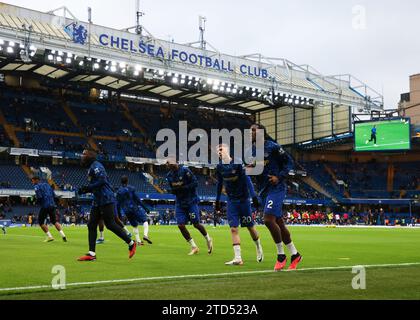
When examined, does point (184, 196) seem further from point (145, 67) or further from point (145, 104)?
point (145, 104)

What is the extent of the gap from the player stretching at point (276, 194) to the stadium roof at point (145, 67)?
3552 centimetres

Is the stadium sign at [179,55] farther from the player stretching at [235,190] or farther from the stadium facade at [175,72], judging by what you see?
the player stretching at [235,190]

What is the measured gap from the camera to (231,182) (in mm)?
12289

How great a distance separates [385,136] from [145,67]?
97.7ft

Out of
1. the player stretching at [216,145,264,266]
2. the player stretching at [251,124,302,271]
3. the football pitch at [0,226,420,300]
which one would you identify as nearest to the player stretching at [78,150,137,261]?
the football pitch at [0,226,420,300]

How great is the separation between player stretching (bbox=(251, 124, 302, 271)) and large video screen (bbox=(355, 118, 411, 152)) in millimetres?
55544

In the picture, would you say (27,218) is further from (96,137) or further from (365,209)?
(365,209)

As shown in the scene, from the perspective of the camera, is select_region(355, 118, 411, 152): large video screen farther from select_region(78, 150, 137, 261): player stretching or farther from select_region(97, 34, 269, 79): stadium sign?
select_region(78, 150, 137, 261): player stretching

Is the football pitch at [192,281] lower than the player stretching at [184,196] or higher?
lower

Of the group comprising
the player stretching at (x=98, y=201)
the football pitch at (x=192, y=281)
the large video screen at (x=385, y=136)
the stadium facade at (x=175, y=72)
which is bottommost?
the football pitch at (x=192, y=281)

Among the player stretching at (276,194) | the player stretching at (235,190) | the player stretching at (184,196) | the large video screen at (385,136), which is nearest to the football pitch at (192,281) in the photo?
the player stretching at (276,194)

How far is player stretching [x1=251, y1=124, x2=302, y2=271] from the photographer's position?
1034 cm

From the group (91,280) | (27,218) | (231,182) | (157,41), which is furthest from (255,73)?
(91,280)

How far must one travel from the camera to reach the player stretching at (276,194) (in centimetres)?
1034
